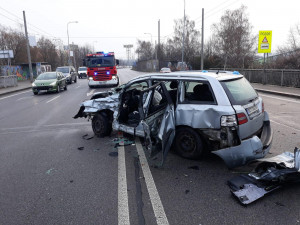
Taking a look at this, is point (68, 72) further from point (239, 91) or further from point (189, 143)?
point (239, 91)

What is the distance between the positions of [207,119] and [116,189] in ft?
6.20

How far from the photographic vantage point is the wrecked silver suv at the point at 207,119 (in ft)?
12.7

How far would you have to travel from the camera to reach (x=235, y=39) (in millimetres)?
33438

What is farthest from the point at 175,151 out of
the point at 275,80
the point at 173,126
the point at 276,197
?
the point at 275,80

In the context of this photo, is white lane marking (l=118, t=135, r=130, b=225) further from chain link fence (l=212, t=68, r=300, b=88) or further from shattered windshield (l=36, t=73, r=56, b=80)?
shattered windshield (l=36, t=73, r=56, b=80)

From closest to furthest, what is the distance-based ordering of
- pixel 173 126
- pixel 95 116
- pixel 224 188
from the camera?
pixel 224 188, pixel 173 126, pixel 95 116

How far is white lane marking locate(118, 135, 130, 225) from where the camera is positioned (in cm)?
289

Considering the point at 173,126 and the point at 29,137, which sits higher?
the point at 173,126

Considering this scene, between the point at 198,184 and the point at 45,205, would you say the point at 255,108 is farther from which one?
the point at 45,205

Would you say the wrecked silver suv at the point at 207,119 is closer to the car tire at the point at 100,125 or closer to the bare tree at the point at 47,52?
the car tire at the point at 100,125

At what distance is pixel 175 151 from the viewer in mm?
4973

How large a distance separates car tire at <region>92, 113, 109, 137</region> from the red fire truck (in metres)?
13.7

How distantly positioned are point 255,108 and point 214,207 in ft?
6.79

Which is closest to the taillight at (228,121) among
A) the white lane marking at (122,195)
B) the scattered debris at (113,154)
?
the white lane marking at (122,195)
